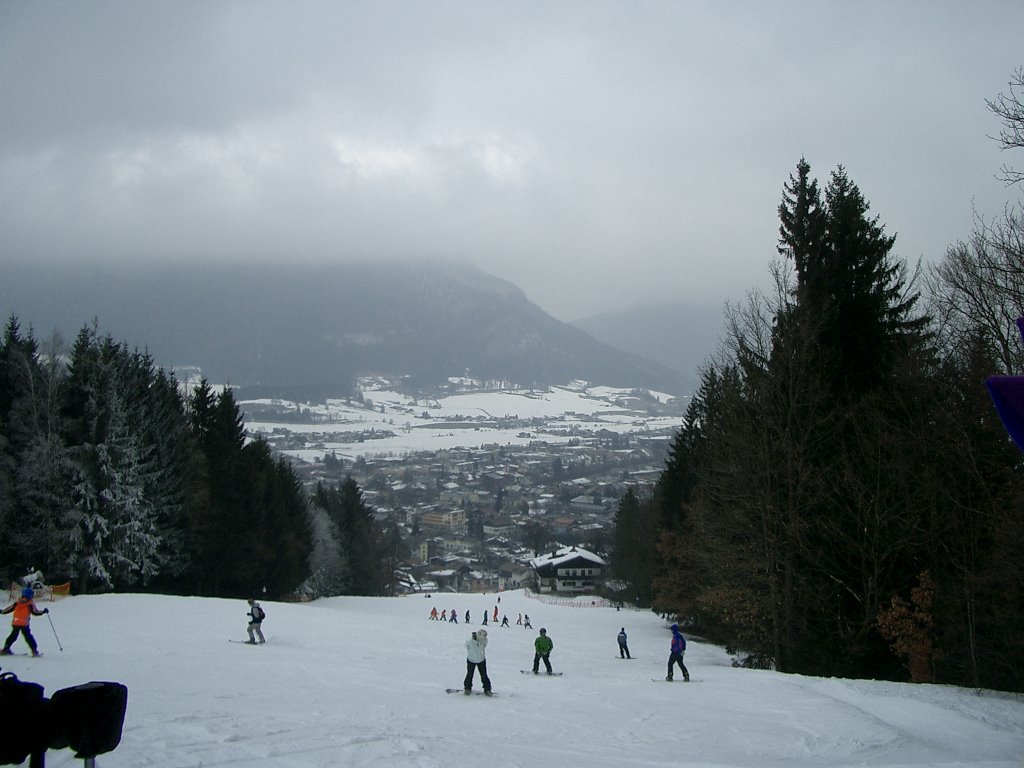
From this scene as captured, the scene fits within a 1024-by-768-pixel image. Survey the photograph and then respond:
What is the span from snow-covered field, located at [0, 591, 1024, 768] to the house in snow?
73.3 m

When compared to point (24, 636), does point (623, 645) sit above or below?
below

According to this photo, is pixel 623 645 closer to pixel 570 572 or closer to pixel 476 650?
pixel 476 650

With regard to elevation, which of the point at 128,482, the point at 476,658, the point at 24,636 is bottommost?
the point at 476,658

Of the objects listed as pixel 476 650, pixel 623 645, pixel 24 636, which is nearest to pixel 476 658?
pixel 476 650

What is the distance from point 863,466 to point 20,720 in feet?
68.6

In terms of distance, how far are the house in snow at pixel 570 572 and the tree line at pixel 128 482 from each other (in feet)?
162

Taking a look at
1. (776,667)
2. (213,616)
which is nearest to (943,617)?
(776,667)

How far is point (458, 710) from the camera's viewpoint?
12391 millimetres

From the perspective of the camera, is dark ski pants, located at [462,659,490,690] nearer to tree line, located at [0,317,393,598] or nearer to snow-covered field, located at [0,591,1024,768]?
snow-covered field, located at [0,591,1024,768]

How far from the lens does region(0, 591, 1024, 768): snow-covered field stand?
30.0 feet

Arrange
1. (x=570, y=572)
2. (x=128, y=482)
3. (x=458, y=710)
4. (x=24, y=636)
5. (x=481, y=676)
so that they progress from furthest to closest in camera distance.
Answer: (x=570, y=572) < (x=128, y=482) < (x=481, y=676) < (x=24, y=636) < (x=458, y=710)

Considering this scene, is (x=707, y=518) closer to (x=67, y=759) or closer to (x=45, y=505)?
(x=67, y=759)

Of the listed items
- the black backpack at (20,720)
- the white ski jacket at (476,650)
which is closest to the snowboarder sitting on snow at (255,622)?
the white ski jacket at (476,650)

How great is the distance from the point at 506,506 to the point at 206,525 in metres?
140
